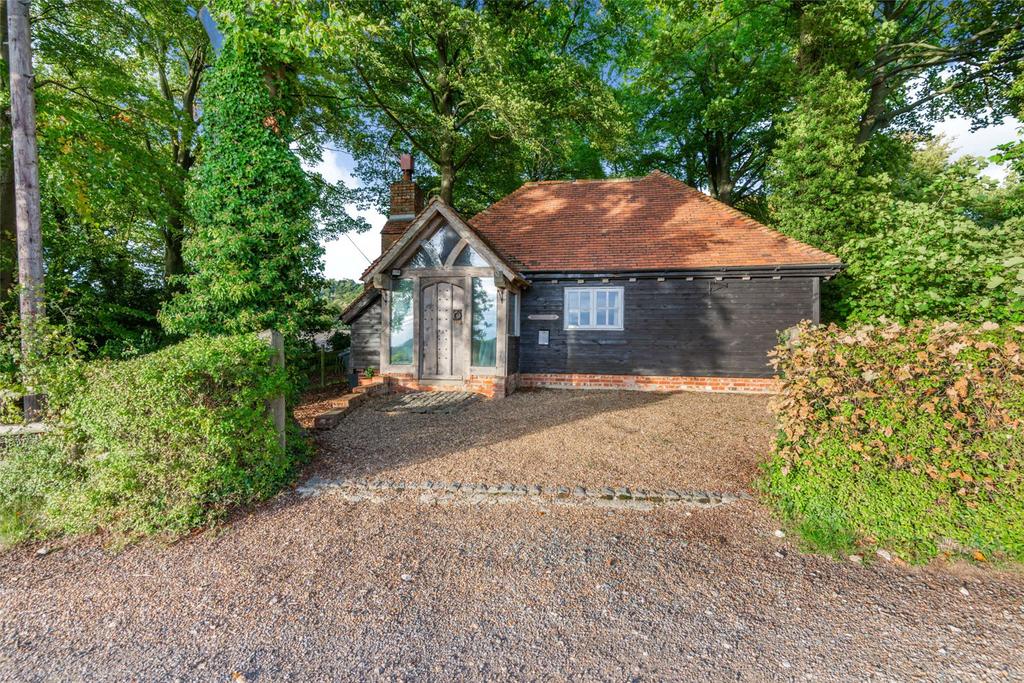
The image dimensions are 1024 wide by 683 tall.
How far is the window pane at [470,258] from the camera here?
31.3ft

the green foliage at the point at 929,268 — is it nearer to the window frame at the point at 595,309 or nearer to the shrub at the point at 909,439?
the window frame at the point at 595,309

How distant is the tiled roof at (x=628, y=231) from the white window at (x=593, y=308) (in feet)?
2.23

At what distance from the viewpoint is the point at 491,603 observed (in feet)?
8.73

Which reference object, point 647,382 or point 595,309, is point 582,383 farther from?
point 595,309

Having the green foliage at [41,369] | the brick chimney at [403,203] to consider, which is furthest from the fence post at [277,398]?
the brick chimney at [403,203]

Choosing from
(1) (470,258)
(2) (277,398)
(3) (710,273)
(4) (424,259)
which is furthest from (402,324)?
(3) (710,273)

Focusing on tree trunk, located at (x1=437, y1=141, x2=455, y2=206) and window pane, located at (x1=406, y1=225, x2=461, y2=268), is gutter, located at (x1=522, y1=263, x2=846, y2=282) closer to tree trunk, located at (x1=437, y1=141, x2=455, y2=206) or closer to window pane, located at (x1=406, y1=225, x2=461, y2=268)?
window pane, located at (x1=406, y1=225, x2=461, y2=268)

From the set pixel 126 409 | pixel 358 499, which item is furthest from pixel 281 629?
pixel 126 409

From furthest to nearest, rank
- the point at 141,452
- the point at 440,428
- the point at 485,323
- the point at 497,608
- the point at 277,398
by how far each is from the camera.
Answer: the point at 485,323, the point at 440,428, the point at 277,398, the point at 141,452, the point at 497,608

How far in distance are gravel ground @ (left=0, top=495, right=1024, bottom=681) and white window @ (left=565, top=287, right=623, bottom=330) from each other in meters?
7.40

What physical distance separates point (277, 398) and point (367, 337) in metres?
6.54

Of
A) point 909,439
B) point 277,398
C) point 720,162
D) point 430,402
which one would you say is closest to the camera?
point 909,439

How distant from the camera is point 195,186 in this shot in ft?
24.4

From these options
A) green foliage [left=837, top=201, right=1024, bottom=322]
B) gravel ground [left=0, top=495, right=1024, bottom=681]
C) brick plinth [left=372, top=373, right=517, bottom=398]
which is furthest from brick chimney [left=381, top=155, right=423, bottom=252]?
green foliage [left=837, top=201, right=1024, bottom=322]
